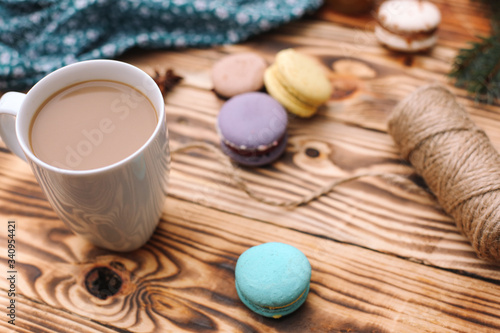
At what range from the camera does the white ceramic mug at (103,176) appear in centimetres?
54

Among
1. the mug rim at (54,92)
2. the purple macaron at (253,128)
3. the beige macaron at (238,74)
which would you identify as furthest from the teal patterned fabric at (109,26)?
the mug rim at (54,92)

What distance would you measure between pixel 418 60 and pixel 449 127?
30 centimetres

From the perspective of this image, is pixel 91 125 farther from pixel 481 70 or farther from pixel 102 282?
pixel 481 70

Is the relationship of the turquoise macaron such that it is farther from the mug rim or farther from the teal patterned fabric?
the teal patterned fabric

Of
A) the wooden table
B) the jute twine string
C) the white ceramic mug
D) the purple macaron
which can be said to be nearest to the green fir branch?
the wooden table

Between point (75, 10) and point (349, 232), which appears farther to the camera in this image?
point (75, 10)

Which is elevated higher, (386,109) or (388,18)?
(388,18)

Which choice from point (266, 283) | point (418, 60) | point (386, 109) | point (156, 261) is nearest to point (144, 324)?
point (156, 261)

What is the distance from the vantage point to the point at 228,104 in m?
0.84

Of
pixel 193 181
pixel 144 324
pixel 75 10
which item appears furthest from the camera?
pixel 75 10

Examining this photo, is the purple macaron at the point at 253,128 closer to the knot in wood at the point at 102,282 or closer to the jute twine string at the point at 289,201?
the jute twine string at the point at 289,201

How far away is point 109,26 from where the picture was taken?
1007 mm

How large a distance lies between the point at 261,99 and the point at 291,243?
11.1 inches

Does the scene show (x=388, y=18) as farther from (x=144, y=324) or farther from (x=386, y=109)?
(x=144, y=324)
